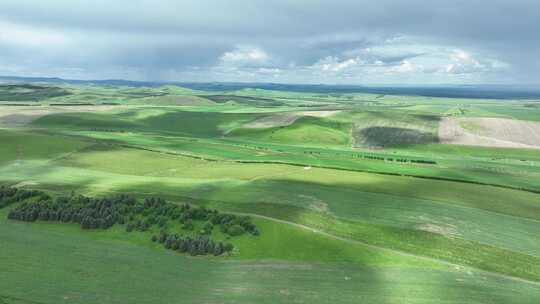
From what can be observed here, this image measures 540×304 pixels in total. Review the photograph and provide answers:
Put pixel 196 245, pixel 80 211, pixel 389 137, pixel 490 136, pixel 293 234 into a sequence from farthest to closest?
pixel 490 136, pixel 389 137, pixel 80 211, pixel 293 234, pixel 196 245

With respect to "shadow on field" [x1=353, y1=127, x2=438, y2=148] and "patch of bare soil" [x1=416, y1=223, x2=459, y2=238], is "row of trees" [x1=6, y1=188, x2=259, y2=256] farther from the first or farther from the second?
"shadow on field" [x1=353, y1=127, x2=438, y2=148]

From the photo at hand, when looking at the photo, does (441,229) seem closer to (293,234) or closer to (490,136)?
(293,234)

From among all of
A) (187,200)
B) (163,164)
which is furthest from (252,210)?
(163,164)

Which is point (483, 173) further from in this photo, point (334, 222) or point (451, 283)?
point (451, 283)

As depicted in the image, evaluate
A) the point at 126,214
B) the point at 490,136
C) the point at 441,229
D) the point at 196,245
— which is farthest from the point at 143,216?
the point at 490,136

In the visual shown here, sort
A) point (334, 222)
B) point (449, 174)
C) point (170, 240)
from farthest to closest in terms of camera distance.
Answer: point (449, 174) → point (334, 222) → point (170, 240)

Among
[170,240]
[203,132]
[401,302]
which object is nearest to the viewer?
[401,302]
